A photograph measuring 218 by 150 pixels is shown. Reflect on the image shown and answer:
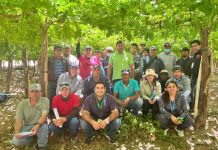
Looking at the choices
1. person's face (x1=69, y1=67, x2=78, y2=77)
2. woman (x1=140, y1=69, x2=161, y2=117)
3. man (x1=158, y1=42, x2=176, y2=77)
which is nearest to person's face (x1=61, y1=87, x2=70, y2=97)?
person's face (x1=69, y1=67, x2=78, y2=77)

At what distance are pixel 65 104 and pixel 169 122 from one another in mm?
3083

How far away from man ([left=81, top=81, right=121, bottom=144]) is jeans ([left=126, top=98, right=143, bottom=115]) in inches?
50.4

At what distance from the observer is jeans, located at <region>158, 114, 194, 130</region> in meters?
8.30

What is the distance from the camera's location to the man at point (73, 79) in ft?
28.2

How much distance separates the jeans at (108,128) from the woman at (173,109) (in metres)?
1.49

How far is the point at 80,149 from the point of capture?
7.76m

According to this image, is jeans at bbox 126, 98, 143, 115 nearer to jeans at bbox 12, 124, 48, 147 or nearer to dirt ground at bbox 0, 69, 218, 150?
dirt ground at bbox 0, 69, 218, 150

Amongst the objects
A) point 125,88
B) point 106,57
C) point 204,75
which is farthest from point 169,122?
point 106,57

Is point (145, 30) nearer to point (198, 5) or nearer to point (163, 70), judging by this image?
point (163, 70)

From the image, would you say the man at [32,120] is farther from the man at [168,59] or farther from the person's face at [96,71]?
the man at [168,59]

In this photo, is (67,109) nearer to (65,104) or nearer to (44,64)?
(65,104)

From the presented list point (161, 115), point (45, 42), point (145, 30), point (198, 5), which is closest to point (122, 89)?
point (161, 115)

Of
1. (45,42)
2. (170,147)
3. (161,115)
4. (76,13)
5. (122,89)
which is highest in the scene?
(76,13)

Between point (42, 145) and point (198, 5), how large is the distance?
17.1 feet
